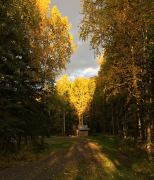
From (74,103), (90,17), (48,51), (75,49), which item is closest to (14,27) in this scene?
(90,17)

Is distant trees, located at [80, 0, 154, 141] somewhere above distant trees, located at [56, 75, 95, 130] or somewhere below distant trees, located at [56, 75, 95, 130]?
below

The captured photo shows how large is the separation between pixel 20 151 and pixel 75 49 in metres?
16.5

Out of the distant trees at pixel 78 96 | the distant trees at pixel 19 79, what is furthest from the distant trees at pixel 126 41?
the distant trees at pixel 78 96

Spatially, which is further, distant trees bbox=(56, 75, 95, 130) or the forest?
distant trees bbox=(56, 75, 95, 130)

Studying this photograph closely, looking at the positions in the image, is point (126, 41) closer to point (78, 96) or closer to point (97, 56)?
point (97, 56)

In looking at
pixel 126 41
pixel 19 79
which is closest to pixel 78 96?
pixel 19 79

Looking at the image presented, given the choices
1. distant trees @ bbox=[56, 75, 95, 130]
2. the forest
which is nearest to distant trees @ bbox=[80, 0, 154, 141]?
the forest

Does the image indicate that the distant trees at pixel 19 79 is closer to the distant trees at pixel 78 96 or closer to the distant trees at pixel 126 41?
the distant trees at pixel 126 41

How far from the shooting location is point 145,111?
22.5 metres

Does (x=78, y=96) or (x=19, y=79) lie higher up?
(x=78, y=96)

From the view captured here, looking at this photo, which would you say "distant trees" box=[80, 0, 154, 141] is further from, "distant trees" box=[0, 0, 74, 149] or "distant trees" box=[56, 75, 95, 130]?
"distant trees" box=[56, 75, 95, 130]

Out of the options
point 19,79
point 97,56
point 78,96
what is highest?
point 78,96

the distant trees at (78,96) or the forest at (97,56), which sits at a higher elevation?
the distant trees at (78,96)

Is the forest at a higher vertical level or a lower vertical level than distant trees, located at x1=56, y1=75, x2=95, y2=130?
lower
